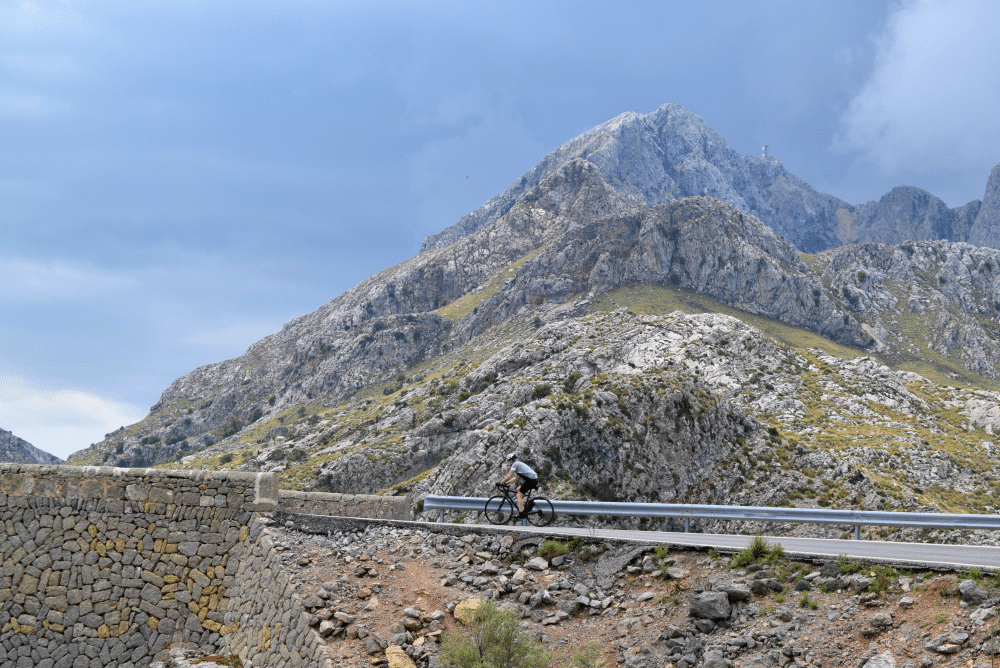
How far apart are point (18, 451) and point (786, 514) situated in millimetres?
183435

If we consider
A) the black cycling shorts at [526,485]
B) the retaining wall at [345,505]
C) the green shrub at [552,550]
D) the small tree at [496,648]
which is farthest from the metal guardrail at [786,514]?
the small tree at [496,648]

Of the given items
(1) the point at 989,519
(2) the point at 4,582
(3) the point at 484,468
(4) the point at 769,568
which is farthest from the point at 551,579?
(3) the point at 484,468

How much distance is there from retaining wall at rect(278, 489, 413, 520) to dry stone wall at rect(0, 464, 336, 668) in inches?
21.7

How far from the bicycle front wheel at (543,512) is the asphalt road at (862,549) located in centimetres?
217

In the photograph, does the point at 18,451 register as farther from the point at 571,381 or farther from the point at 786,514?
the point at 786,514

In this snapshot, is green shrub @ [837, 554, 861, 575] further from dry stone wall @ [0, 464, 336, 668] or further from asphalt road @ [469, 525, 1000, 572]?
dry stone wall @ [0, 464, 336, 668]

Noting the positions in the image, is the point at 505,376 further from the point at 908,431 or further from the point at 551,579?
the point at 551,579

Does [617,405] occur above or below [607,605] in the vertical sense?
above

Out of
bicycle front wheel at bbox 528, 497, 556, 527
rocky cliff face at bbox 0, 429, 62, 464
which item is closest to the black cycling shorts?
bicycle front wheel at bbox 528, 497, 556, 527

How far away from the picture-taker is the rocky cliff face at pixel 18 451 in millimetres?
139750

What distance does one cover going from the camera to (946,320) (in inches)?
5753

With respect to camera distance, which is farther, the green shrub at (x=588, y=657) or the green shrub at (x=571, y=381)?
the green shrub at (x=571, y=381)

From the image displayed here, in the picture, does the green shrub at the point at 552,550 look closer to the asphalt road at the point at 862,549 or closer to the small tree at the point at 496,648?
the asphalt road at the point at 862,549

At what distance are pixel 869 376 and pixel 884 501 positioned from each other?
42.0m
